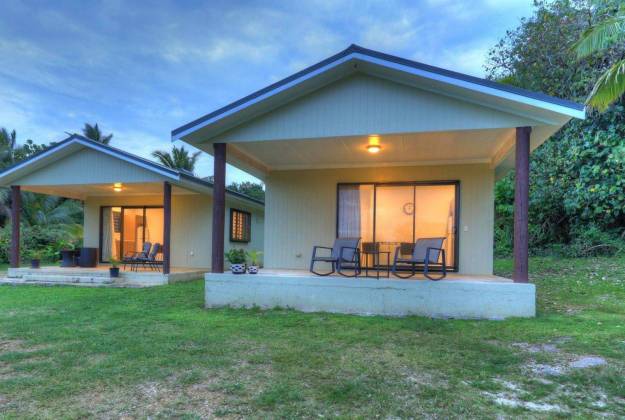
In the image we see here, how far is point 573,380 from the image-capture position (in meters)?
2.97

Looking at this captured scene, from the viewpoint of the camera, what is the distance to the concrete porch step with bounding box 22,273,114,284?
881 cm

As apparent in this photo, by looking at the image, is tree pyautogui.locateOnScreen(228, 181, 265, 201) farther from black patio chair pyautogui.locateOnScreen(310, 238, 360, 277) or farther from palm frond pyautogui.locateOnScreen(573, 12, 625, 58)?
palm frond pyautogui.locateOnScreen(573, 12, 625, 58)

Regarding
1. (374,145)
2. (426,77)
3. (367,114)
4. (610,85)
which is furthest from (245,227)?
(610,85)

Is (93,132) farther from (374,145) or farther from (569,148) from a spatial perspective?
(569,148)

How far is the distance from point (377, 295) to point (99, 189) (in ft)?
30.1

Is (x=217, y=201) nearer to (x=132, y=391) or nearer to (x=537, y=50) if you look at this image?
(x=132, y=391)

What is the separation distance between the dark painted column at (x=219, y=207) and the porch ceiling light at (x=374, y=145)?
2352 mm

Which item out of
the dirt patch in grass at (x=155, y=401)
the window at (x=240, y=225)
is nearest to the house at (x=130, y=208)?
the window at (x=240, y=225)

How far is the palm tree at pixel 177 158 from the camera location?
22.3 m

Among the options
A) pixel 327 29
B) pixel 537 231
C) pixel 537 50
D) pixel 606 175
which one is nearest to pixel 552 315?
pixel 606 175

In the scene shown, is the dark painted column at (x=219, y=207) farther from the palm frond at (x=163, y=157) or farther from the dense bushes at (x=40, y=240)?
the palm frond at (x=163, y=157)

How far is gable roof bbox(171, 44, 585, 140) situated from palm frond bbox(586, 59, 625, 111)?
153 cm

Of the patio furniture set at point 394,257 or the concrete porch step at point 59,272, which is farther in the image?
the concrete porch step at point 59,272

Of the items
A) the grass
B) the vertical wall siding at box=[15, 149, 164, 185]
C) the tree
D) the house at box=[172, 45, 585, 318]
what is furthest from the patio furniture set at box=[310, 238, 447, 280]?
the tree
